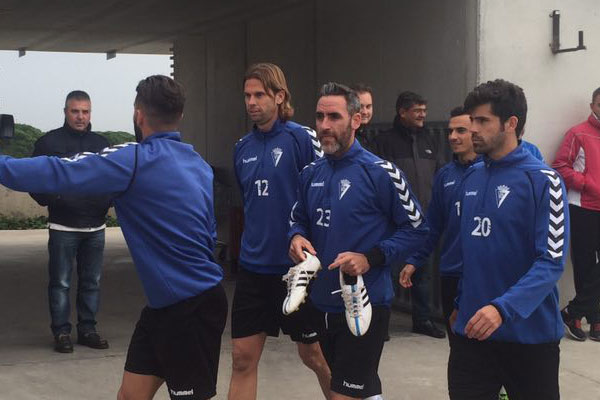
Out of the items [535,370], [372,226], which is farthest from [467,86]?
[535,370]

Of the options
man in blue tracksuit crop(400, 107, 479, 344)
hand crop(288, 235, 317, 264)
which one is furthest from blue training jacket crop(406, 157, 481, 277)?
hand crop(288, 235, 317, 264)

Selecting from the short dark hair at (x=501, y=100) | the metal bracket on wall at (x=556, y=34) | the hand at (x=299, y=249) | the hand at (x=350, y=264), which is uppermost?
the metal bracket on wall at (x=556, y=34)

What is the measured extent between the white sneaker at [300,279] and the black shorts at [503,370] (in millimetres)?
731

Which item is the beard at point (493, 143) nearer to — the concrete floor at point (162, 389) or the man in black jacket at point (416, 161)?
the concrete floor at point (162, 389)

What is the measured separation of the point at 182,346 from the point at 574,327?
4998 mm

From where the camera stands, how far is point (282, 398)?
6.68 metres

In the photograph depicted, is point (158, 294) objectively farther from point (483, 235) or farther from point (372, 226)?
point (483, 235)

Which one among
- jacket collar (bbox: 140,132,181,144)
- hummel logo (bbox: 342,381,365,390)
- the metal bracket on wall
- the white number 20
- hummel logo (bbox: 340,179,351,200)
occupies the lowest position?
hummel logo (bbox: 342,381,365,390)

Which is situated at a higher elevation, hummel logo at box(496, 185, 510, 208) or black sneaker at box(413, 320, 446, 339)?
hummel logo at box(496, 185, 510, 208)

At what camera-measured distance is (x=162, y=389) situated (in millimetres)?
6934

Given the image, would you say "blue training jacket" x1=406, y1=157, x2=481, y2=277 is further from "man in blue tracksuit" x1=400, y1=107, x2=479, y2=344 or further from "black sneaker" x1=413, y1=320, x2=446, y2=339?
"black sneaker" x1=413, y1=320, x2=446, y2=339

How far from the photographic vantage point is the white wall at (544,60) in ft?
28.1

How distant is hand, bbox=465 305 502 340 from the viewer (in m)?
3.90

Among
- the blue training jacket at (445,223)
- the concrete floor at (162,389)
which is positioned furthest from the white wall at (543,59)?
the blue training jacket at (445,223)
